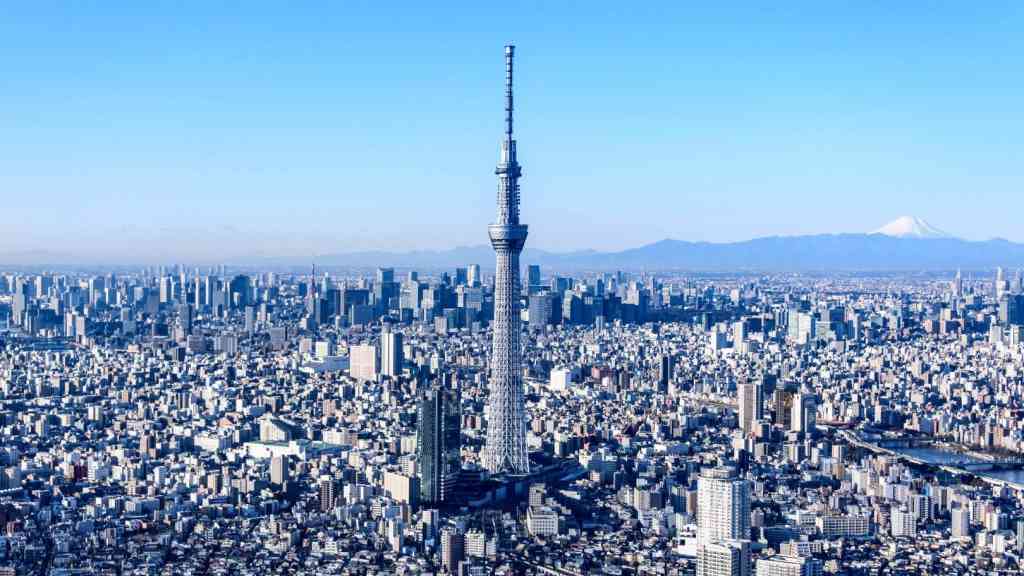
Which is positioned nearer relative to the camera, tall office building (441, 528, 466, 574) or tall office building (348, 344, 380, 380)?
tall office building (441, 528, 466, 574)

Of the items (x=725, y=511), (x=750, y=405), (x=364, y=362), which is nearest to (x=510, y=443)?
(x=725, y=511)

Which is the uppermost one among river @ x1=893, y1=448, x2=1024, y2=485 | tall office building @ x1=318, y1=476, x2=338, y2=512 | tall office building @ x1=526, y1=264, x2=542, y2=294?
tall office building @ x1=526, y1=264, x2=542, y2=294

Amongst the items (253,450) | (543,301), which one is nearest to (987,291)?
(543,301)

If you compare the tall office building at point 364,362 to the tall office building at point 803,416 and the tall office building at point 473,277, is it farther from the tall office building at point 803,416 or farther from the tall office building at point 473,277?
the tall office building at point 473,277

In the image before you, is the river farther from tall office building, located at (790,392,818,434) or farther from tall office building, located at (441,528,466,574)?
tall office building, located at (441,528,466,574)

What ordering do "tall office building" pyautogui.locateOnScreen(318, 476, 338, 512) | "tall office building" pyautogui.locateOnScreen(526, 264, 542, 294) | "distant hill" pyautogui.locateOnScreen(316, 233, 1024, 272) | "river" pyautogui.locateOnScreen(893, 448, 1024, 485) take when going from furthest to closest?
"distant hill" pyautogui.locateOnScreen(316, 233, 1024, 272), "tall office building" pyautogui.locateOnScreen(526, 264, 542, 294), "river" pyautogui.locateOnScreen(893, 448, 1024, 485), "tall office building" pyautogui.locateOnScreen(318, 476, 338, 512)

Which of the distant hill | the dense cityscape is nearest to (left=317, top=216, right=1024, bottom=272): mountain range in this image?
the distant hill
